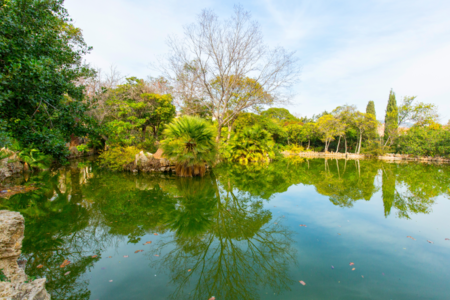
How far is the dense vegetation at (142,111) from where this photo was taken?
3.29 m

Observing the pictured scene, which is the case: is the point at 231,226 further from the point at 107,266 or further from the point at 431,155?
the point at 431,155

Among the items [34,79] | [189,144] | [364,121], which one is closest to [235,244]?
[34,79]

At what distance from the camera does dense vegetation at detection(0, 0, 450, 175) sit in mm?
3291

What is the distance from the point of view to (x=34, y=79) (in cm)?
318

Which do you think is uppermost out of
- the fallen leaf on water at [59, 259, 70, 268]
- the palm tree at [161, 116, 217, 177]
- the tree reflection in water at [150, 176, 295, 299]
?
the palm tree at [161, 116, 217, 177]

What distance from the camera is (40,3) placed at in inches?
136

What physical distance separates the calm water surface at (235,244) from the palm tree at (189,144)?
8.28 feet

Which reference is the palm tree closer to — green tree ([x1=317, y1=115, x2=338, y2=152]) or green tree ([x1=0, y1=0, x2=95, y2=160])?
Result: green tree ([x1=0, y1=0, x2=95, y2=160])

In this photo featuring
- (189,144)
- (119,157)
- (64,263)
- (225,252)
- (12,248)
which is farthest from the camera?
(119,157)

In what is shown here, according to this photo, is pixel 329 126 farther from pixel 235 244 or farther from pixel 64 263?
pixel 64 263

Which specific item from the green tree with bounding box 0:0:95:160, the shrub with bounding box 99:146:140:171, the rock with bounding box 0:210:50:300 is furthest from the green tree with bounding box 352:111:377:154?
the rock with bounding box 0:210:50:300

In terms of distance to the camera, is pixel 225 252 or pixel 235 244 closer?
pixel 225 252

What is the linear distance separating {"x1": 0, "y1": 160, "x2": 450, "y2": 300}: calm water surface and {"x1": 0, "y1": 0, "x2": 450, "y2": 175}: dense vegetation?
1505mm

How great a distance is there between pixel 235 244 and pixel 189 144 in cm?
607
